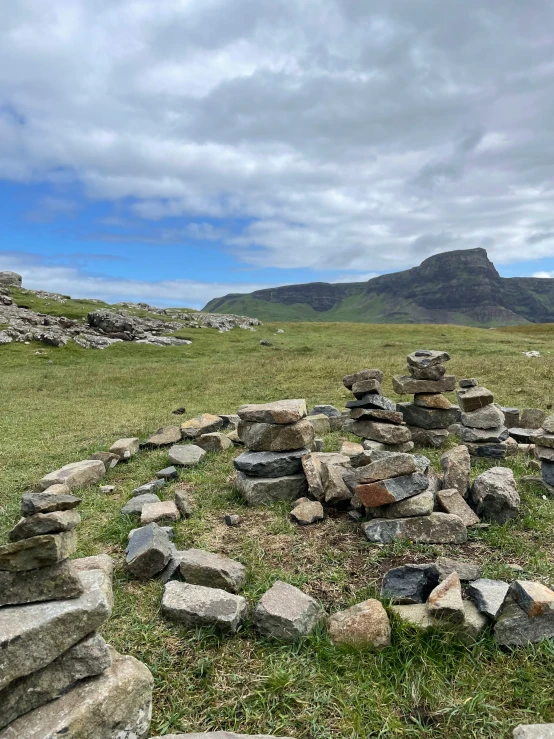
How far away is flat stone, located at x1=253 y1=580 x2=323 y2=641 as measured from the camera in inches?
207

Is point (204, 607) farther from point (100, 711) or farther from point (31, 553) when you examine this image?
point (31, 553)

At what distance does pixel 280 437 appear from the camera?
986cm

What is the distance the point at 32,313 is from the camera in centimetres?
7138

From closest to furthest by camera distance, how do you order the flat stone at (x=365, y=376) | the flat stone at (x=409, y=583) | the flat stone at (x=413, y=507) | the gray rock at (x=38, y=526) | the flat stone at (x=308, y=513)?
the gray rock at (x=38, y=526), the flat stone at (x=409, y=583), the flat stone at (x=413, y=507), the flat stone at (x=308, y=513), the flat stone at (x=365, y=376)

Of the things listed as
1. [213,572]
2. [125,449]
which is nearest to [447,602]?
[213,572]

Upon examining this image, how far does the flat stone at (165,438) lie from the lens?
14.2 meters

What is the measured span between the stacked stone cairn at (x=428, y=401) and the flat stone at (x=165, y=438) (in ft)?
23.1

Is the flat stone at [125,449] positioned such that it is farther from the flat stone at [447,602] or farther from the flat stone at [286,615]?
the flat stone at [447,602]

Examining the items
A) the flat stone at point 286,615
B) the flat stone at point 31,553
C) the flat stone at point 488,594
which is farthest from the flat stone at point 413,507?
the flat stone at point 31,553

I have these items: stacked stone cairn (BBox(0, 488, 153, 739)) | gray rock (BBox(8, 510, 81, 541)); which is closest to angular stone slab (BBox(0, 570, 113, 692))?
stacked stone cairn (BBox(0, 488, 153, 739))

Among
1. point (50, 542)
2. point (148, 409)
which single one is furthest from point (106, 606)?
point (148, 409)

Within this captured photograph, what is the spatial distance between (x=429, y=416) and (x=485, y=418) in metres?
2.02

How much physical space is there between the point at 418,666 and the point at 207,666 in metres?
2.25

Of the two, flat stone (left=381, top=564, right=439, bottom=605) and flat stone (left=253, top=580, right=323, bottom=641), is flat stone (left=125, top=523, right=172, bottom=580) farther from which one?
flat stone (left=381, top=564, right=439, bottom=605)
